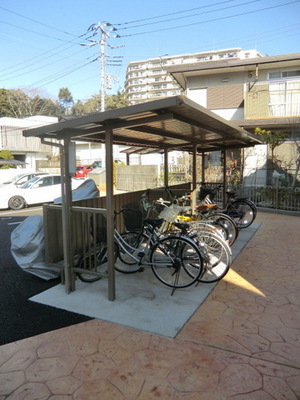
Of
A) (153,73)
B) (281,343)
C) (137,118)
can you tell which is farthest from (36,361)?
(153,73)

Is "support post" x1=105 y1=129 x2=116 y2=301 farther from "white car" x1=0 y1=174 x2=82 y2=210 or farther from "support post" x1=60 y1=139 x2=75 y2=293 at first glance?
"white car" x1=0 y1=174 x2=82 y2=210

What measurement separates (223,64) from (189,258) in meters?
11.9

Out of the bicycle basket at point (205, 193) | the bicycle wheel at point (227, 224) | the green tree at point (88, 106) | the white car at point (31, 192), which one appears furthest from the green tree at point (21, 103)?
the bicycle wheel at point (227, 224)

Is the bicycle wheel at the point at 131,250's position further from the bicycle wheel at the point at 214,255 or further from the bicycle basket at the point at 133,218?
the bicycle wheel at the point at 214,255

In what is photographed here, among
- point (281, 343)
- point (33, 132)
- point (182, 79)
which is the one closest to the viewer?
point (281, 343)

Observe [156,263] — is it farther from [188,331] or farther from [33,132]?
[33,132]

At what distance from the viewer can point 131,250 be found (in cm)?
423

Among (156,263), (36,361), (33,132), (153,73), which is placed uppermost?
(153,73)

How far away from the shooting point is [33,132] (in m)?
3.76

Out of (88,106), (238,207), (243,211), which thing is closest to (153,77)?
(88,106)

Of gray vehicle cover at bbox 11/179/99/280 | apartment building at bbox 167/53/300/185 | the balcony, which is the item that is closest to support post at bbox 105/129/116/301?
gray vehicle cover at bbox 11/179/99/280

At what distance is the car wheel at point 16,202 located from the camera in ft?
38.1

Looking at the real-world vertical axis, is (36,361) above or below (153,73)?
below

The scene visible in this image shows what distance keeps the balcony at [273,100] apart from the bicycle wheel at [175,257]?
10891 millimetres
